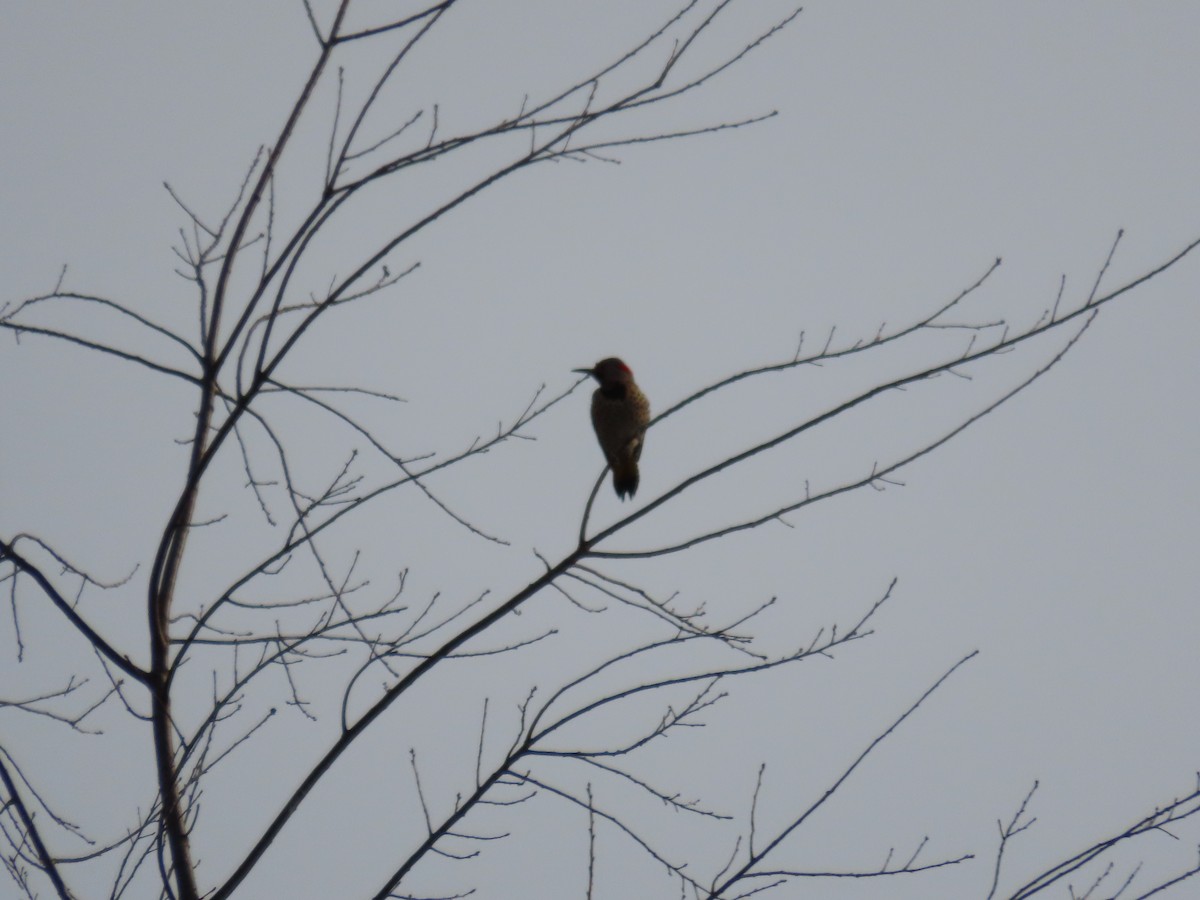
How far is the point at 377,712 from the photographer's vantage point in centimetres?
265

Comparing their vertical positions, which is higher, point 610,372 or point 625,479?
point 610,372

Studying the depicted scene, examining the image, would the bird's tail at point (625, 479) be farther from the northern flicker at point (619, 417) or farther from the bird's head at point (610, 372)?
the bird's head at point (610, 372)

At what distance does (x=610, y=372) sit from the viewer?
7051mm

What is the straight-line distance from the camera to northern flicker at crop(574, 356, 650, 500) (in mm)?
6844

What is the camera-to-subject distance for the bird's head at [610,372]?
7.00 m

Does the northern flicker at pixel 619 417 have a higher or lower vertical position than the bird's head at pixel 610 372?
lower

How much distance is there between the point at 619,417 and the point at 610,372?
1.00 ft

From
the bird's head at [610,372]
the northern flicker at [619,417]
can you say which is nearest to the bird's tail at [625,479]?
the northern flicker at [619,417]

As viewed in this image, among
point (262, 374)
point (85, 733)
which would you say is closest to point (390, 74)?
point (262, 374)

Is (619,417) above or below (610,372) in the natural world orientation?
below

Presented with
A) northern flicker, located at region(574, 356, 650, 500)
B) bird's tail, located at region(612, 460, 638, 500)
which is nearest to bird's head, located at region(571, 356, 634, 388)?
northern flicker, located at region(574, 356, 650, 500)

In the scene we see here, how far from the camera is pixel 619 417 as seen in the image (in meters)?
6.86

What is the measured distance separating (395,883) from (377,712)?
319 millimetres

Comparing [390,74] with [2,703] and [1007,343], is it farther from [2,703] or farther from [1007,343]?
[2,703]
